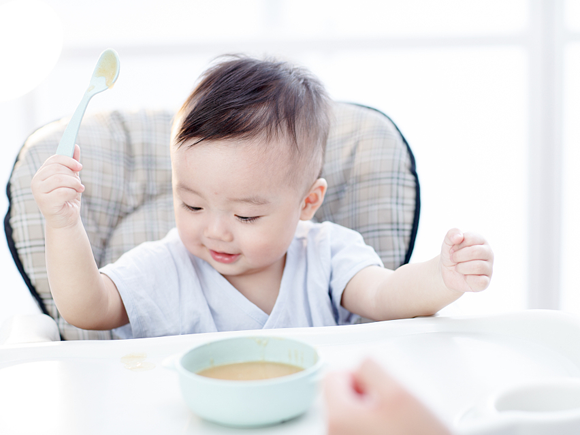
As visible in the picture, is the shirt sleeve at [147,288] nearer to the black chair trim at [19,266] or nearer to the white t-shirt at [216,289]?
the white t-shirt at [216,289]

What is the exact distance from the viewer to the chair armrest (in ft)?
2.55

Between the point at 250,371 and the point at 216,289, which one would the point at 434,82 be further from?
the point at 250,371

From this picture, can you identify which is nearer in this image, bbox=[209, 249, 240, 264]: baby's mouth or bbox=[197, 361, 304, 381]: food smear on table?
bbox=[197, 361, 304, 381]: food smear on table

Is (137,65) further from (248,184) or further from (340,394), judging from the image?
(340,394)

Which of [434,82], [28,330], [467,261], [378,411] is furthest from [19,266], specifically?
[434,82]

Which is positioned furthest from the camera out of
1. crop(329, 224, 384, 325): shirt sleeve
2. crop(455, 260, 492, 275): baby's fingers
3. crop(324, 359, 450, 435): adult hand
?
crop(329, 224, 384, 325): shirt sleeve

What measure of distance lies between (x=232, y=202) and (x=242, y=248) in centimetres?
9

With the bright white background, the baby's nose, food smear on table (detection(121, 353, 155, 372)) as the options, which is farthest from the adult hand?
the bright white background

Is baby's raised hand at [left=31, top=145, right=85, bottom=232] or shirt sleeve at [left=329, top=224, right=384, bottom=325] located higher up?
baby's raised hand at [left=31, top=145, right=85, bottom=232]

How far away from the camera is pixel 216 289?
3.26ft

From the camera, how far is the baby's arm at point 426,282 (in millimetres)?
727

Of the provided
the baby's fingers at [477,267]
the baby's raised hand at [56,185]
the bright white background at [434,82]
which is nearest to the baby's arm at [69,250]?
the baby's raised hand at [56,185]

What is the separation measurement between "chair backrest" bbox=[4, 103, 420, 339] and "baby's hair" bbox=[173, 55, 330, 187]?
188mm

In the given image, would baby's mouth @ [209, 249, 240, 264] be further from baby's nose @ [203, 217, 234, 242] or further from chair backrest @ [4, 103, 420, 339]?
chair backrest @ [4, 103, 420, 339]
